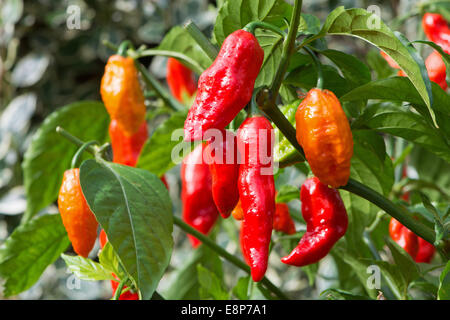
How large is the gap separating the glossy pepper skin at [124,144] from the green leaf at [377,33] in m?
0.38

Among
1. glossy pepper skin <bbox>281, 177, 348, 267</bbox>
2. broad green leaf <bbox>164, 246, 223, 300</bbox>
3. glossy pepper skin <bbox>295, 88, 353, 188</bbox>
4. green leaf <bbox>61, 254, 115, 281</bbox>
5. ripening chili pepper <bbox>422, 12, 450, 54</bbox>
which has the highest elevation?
ripening chili pepper <bbox>422, 12, 450, 54</bbox>

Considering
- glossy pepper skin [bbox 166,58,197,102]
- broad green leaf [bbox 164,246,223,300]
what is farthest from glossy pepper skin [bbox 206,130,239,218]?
glossy pepper skin [bbox 166,58,197,102]

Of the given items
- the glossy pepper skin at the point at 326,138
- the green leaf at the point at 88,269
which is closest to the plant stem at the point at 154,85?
the green leaf at the point at 88,269

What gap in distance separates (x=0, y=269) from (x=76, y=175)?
0.20 metres

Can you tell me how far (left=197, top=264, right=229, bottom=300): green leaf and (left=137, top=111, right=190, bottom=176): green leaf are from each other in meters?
0.15

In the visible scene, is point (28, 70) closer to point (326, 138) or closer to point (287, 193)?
point (287, 193)

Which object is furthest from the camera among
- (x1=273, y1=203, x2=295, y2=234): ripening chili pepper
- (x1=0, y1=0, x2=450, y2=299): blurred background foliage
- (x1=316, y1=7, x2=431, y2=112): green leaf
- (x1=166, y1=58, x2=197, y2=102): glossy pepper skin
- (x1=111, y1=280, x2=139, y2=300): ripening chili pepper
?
(x1=0, y1=0, x2=450, y2=299): blurred background foliage

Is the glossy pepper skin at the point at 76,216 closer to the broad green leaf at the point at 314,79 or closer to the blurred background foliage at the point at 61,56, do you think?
the broad green leaf at the point at 314,79

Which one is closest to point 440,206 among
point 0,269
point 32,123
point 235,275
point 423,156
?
point 423,156

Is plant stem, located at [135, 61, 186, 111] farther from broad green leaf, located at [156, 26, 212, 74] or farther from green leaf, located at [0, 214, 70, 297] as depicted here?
green leaf, located at [0, 214, 70, 297]

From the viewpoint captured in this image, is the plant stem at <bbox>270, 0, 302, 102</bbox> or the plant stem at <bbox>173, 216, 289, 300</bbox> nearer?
the plant stem at <bbox>270, 0, 302, 102</bbox>

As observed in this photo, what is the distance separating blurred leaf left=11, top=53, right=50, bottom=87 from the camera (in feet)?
5.73

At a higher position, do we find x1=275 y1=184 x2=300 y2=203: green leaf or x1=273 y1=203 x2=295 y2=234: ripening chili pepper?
x1=275 y1=184 x2=300 y2=203: green leaf

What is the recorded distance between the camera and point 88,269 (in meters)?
0.66
